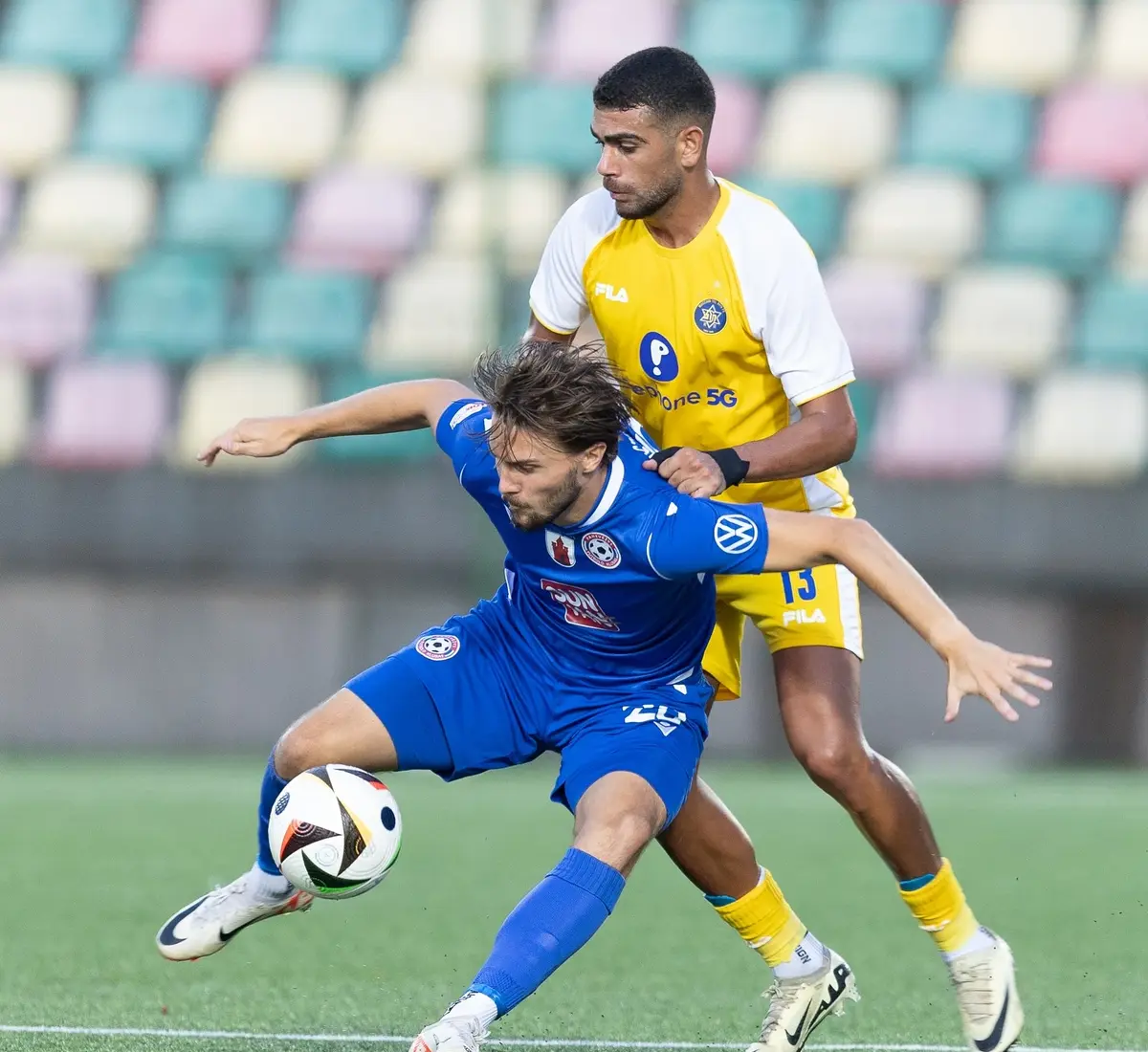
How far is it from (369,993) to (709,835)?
105 centimetres

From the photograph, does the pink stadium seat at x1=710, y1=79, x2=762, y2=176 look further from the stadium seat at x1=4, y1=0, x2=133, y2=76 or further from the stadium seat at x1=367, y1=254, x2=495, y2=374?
the stadium seat at x1=4, y1=0, x2=133, y2=76

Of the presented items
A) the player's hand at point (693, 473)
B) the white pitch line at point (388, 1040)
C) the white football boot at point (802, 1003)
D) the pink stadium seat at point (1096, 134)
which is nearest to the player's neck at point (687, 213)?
the player's hand at point (693, 473)

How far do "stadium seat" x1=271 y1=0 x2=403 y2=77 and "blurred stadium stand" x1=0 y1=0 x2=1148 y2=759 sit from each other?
0.02m

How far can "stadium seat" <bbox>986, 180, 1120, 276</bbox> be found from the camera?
12.4 metres

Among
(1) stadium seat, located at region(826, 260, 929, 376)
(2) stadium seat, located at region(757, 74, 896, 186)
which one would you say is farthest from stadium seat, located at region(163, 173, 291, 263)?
(1) stadium seat, located at region(826, 260, 929, 376)

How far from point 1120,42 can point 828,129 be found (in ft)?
6.89

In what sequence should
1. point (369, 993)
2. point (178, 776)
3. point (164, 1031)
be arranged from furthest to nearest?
point (178, 776) < point (369, 993) < point (164, 1031)

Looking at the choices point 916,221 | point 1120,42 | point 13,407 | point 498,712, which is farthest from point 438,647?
point 1120,42

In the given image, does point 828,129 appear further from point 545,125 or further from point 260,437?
point 260,437

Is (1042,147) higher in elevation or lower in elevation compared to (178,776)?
higher

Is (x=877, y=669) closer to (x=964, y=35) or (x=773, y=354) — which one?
(x=964, y=35)

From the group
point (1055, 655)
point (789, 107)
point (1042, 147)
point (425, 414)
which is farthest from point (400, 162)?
point (425, 414)

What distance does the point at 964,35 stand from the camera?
520 inches

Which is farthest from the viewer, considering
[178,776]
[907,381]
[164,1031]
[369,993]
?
[907,381]
